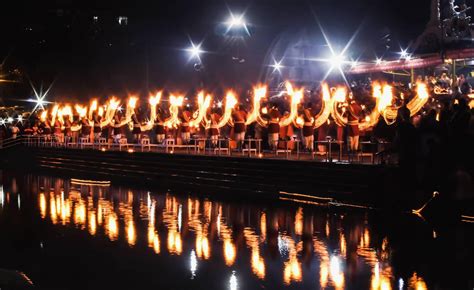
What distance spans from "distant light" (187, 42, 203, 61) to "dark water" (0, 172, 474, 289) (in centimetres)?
2339

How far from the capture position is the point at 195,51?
3981 cm

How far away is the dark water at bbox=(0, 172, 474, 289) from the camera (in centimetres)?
895

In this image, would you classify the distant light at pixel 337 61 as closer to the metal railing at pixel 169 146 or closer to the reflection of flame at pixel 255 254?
the metal railing at pixel 169 146

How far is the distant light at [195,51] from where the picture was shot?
4012cm

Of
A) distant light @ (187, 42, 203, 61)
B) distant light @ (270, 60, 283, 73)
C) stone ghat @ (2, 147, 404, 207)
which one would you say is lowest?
stone ghat @ (2, 147, 404, 207)

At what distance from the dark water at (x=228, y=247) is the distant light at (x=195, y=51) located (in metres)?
23.4

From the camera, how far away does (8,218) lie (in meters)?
15.4

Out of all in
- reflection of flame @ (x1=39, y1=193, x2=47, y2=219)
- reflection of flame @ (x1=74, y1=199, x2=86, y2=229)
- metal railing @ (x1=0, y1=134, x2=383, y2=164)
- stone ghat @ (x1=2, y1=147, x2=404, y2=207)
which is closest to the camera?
reflection of flame @ (x1=74, y1=199, x2=86, y2=229)

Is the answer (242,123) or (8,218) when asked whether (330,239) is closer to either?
(8,218)

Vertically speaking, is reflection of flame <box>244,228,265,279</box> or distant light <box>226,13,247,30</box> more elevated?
distant light <box>226,13,247,30</box>

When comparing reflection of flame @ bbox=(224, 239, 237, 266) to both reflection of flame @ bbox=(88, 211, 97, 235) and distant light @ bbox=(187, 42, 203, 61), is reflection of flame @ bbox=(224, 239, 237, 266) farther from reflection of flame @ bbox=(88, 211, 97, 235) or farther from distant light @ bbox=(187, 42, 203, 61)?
distant light @ bbox=(187, 42, 203, 61)

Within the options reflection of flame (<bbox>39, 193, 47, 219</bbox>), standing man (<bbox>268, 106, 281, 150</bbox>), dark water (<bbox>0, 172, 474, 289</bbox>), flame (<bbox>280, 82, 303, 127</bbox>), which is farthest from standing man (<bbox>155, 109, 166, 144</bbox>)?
dark water (<bbox>0, 172, 474, 289</bbox>)

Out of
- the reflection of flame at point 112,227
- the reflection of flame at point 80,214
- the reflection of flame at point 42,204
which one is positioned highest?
the reflection of flame at point 112,227

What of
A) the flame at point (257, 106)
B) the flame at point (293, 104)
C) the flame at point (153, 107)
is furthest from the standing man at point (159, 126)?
the flame at point (293, 104)
